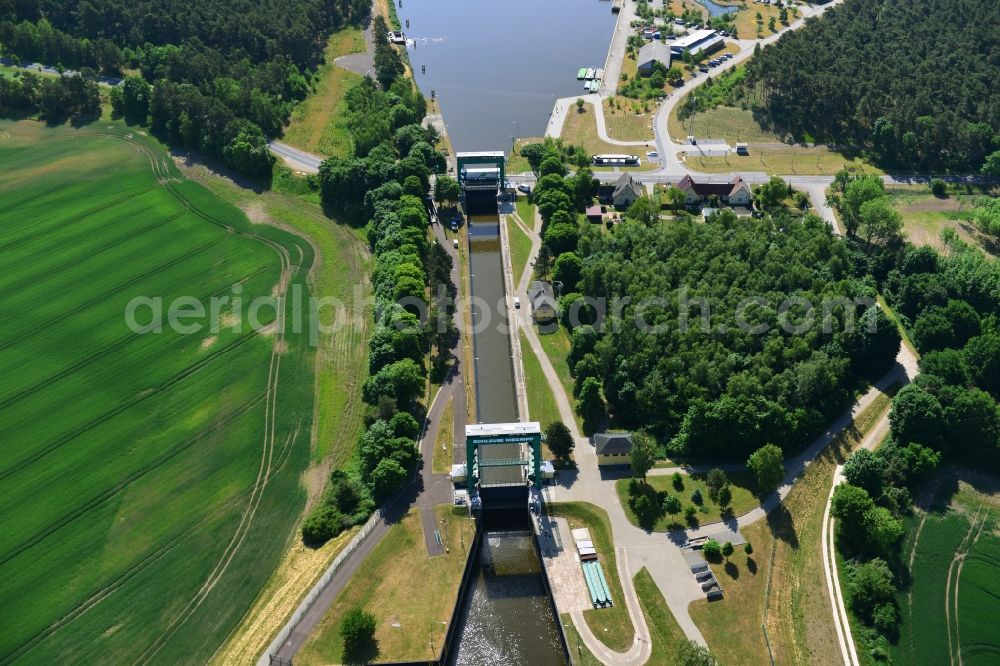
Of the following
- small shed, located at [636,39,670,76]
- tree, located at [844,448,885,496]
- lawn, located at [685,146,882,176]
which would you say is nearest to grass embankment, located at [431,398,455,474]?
tree, located at [844,448,885,496]

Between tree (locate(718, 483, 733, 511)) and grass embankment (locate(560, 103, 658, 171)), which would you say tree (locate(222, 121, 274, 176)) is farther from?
tree (locate(718, 483, 733, 511))

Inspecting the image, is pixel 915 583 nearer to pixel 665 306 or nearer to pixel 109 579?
pixel 665 306

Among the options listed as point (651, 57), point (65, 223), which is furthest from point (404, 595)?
point (651, 57)

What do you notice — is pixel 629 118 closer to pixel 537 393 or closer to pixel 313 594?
pixel 537 393

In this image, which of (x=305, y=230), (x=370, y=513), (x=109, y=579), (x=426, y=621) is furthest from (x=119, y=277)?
(x=426, y=621)

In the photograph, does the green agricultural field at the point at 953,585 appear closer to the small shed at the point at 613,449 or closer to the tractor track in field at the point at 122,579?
the small shed at the point at 613,449
